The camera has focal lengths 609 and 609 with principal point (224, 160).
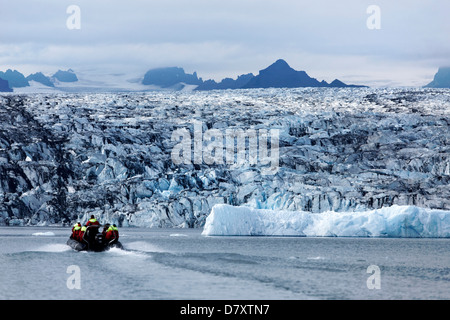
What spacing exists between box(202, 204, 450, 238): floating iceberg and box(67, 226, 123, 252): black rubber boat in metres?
10.6

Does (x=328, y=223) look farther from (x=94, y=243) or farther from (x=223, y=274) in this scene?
(x=223, y=274)

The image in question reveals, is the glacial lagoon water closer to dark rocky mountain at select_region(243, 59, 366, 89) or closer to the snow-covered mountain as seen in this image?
the snow-covered mountain

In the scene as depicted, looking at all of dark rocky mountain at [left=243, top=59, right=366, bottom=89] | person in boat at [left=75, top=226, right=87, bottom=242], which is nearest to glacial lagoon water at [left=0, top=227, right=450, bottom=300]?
person in boat at [left=75, top=226, right=87, bottom=242]

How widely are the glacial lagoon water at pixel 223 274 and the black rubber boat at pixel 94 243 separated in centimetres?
38

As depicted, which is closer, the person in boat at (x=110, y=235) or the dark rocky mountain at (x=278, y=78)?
the person in boat at (x=110, y=235)

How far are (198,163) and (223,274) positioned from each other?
35173 mm

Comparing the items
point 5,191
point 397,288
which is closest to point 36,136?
point 5,191

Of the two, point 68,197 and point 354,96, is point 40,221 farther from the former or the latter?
point 354,96

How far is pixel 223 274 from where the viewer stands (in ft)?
71.0

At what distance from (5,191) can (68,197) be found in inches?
207

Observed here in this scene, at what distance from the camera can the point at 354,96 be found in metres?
78.5

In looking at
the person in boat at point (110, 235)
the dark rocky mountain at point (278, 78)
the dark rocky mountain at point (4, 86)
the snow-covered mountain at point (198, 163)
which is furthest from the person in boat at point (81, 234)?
the dark rocky mountain at point (278, 78)

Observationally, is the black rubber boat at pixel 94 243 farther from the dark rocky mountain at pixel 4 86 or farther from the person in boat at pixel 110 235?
the dark rocky mountain at pixel 4 86

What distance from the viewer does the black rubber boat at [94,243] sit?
98.5 feet
